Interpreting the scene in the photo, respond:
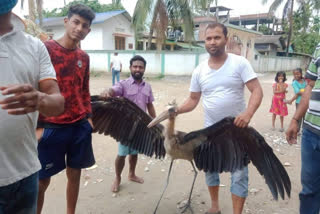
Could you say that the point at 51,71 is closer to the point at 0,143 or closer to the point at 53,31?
the point at 0,143

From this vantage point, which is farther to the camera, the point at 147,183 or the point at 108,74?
the point at 108,74

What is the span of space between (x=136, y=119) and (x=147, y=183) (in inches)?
47.1

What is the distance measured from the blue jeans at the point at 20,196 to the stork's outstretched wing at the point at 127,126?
70.7 inches

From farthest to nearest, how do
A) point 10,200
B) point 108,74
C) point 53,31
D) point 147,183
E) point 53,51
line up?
point 53,31 < point 108,74 < point 147,183 < point 53,51 < point 10,200

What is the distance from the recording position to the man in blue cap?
53.1 inches

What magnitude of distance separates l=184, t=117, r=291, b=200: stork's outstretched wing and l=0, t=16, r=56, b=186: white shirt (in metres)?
1.68

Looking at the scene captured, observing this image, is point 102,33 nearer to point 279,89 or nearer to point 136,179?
point 279,89

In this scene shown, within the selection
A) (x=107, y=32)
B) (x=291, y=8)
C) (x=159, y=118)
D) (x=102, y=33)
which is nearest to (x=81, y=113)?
(x=159, y=118)

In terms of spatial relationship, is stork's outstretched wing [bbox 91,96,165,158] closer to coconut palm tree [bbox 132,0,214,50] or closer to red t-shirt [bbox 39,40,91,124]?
red t-shirt [bbox 39,40,91,124]

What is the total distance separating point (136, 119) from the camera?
345 cm

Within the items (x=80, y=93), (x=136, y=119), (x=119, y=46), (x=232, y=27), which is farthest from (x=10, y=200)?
(x=119, y=46)

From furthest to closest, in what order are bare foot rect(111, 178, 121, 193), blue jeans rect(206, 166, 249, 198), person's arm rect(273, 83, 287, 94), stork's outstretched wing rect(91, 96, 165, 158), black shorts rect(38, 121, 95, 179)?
person's arm rect(273, 83, 287, 94) < bare foot rect(111, 178, 121, 193) < stork's outstretched wing rect(91, 96, 165, 158) < blue jeans rect(206, 166, 249, 198) < black shorts rect(38, 121, 95, 179)

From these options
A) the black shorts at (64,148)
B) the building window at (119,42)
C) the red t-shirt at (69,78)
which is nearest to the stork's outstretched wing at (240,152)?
the black shorts at (64,148)

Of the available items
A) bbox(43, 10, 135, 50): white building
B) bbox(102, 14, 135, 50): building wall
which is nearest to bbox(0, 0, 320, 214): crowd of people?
bbox(43, 10, 135, 50): white building
